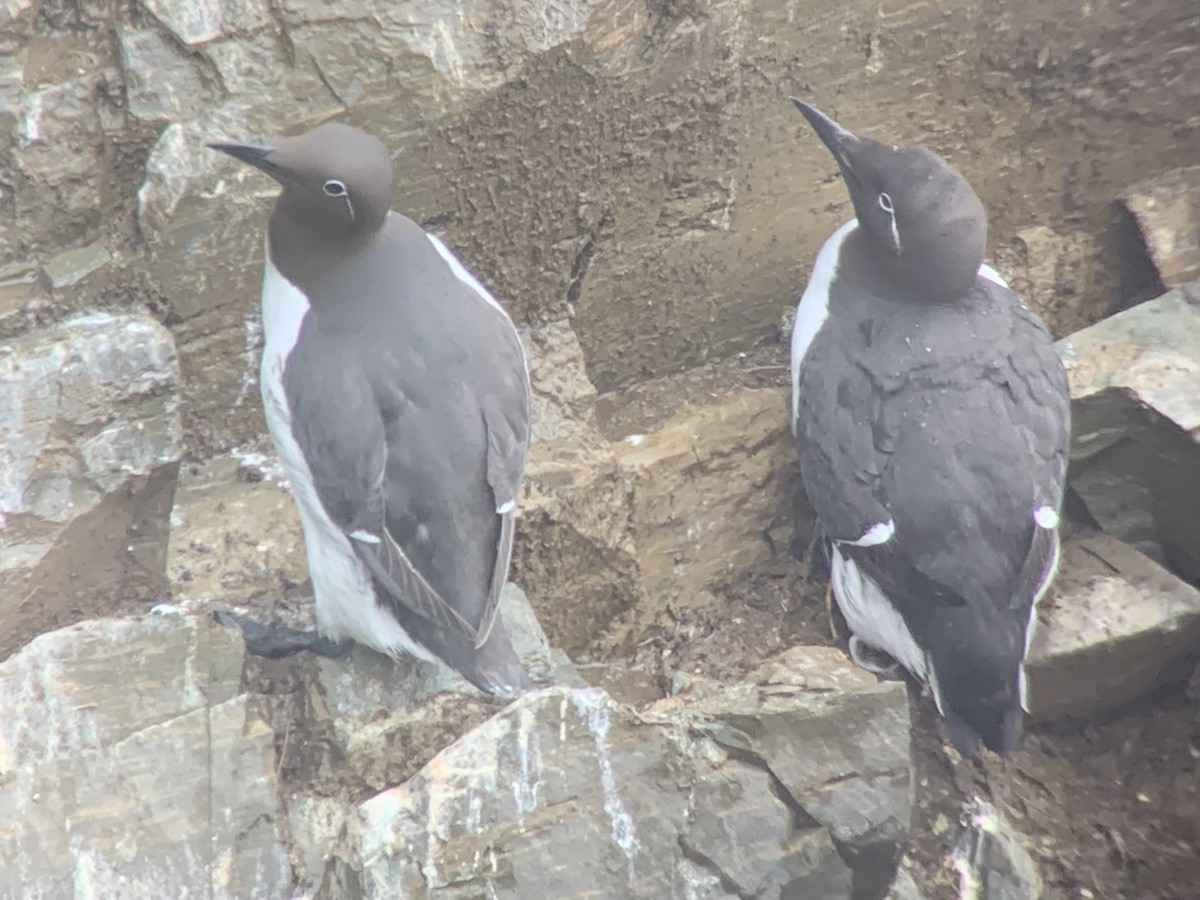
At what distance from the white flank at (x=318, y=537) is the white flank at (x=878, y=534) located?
3.66 feet

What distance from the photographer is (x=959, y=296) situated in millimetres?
3379

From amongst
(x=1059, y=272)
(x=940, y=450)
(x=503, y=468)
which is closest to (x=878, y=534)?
(x=940, y=450)

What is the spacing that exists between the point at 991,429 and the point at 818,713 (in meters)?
0.92

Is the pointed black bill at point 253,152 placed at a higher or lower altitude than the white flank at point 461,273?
higher

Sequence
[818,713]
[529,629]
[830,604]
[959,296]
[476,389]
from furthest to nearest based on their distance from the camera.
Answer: [830,604]
[959,296]
[529,629]
[476,389]
[818,713]

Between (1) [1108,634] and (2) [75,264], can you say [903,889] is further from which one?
(2) [75,264]

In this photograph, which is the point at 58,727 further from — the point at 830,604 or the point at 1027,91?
the point at 1027,91

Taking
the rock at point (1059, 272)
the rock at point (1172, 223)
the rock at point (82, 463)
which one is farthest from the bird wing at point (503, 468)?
the rock at point (1172, 223)

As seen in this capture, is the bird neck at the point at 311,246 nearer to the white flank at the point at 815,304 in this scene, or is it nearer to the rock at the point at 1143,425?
the white flank at the point at 815,304

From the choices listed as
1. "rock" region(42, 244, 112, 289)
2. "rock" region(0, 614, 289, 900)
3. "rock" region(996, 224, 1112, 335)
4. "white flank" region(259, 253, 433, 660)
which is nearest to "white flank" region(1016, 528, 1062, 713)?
"rock" region(996, 224, 1112, 335)

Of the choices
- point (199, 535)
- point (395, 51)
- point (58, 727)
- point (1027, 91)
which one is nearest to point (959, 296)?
point (1027, 91)

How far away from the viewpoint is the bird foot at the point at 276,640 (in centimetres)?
297

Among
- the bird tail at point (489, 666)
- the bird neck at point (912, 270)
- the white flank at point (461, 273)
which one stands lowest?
the bird tail at point (489, 666)

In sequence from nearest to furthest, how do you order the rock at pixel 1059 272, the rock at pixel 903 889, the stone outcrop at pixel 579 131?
the rock at pixel 903 889 < the stone outcrop at pixel 579 131 < the rock at pixel 1059 272
